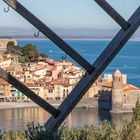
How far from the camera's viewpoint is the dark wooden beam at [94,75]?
4.31 feet

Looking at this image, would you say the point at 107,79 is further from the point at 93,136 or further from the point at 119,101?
the point at 93,136

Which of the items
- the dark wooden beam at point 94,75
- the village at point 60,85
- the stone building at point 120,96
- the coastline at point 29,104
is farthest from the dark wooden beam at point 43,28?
the coastline at point 29,104

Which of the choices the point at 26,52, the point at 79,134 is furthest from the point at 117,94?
the point at 79,134

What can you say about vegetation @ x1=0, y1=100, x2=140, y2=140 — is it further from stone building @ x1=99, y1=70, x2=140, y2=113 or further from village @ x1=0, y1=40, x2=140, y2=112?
stone building @ x1=99, y1=70, x2=140, y2=113

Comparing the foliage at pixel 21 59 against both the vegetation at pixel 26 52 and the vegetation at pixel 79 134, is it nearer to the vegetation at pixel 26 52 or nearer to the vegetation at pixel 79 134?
the vegetation at pixel 26 52

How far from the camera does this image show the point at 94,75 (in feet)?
4.33

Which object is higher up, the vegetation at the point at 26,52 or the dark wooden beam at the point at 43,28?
the vegetation at the point at 26,52

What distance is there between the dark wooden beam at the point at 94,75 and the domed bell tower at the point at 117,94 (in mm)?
21322

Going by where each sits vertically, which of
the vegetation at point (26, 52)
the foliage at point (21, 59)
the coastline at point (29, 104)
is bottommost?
the coastline at point (29, 104)

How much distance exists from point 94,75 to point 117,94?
2162 cm

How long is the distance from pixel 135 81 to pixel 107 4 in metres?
31.6

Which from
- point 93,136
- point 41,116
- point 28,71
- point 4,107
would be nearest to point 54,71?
point 28,71

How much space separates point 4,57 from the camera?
1079 inches

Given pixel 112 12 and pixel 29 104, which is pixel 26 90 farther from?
pixel 29 104
